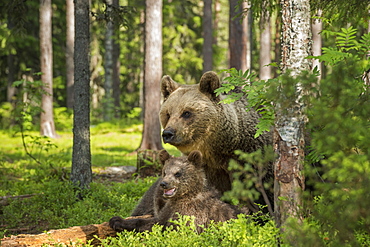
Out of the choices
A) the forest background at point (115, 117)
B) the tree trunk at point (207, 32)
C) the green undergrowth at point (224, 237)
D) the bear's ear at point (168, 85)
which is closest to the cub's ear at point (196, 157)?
the green undergrowth at point (224, 237)

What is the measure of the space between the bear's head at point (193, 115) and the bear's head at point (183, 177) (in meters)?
0.26

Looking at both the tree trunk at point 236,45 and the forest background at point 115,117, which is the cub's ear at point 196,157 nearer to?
the forest background at point 115,117

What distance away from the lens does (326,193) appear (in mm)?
3375

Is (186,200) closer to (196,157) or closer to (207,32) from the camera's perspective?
(196,157)

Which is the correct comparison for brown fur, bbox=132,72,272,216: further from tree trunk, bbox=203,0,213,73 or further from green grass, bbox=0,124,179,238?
tree trunk, bbox=203,0,213,73

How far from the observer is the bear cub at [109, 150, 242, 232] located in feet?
17.9

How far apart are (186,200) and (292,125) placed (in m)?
1.88

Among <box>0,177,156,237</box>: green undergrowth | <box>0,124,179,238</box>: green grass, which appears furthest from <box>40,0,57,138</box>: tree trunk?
<box>0,177,156,237</box>: green undergrowth

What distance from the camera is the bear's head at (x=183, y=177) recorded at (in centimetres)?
549

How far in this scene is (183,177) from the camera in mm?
5617

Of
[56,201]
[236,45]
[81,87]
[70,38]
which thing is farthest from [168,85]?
[70,38]

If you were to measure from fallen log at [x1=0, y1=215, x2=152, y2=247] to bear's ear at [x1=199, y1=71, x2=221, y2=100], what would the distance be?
7.62 ft

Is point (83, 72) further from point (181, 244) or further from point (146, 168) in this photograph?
point (181, 244)

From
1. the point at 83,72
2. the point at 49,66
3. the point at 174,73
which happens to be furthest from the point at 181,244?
the point at 174,73
